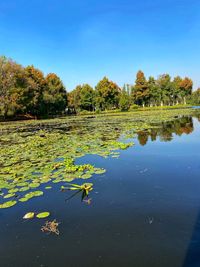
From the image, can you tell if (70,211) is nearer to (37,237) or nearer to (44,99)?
(37,237)

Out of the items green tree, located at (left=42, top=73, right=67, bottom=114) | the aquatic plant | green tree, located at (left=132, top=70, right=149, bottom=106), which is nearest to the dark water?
the aquatic plant

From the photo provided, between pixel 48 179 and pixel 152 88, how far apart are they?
219ft

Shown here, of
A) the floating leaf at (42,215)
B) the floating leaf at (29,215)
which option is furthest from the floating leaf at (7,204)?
the floating leaf at (42,215)

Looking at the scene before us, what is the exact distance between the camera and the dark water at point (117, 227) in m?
3.17

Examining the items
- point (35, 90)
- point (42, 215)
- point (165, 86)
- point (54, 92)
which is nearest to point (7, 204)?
point (42, 215)

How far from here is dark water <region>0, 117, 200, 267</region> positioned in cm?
317

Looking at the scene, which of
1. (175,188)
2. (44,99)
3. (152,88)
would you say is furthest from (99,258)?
(152,88)

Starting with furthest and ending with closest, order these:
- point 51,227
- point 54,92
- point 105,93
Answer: point 105,93 → point 54,92 → point 51,227

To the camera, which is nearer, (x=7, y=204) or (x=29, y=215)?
(x=29, y=215)

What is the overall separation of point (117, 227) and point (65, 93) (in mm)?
62148

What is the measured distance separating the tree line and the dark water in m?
33.3

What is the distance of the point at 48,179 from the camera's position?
21.6ft

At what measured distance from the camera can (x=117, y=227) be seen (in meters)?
3.90

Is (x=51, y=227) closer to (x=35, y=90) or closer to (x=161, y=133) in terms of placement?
(x=161, y=133)
